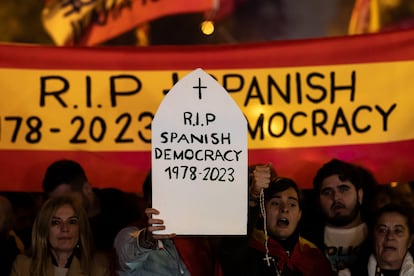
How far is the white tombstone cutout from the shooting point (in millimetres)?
4016

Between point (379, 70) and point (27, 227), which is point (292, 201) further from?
point (27, 227)

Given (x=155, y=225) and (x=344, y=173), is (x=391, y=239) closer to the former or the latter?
(x=344, y=173)

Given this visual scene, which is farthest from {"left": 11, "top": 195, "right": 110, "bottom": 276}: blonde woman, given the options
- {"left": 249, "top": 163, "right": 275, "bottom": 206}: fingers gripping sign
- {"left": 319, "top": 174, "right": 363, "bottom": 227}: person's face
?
{"left": 319, "top": 174, "right": 363, "bottom": 227}: person's face

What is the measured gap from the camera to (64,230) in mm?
4512

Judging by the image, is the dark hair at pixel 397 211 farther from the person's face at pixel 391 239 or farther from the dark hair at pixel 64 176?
the dark hair at pixel 64 176

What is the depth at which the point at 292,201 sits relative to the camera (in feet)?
15.0

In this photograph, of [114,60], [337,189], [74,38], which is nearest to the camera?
[337,189]

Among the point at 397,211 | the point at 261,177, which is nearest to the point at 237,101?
the point at 397,211

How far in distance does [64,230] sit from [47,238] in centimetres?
7

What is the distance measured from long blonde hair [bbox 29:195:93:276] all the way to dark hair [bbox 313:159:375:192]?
976 millimetres

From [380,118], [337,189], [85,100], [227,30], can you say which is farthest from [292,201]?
[227,30]

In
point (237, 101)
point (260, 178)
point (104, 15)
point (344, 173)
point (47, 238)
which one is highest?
point (104, 15)

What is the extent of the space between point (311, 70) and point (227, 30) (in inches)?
120

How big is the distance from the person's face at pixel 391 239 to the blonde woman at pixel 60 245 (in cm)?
105
